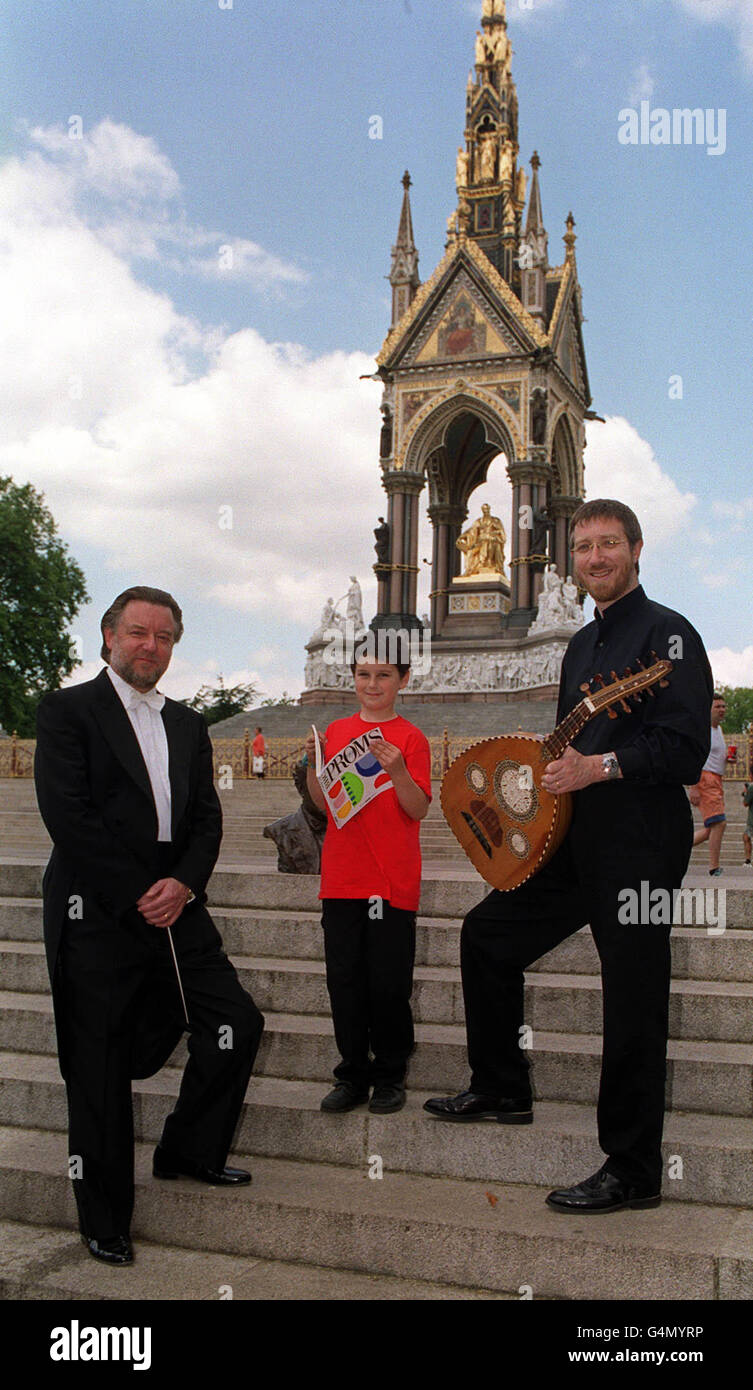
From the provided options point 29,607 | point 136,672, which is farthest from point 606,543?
point 29,607

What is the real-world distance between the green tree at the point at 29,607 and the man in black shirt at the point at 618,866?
39.0m

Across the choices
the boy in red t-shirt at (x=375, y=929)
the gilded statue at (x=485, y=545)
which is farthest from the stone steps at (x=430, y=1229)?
the gilded statue at (x=485, y=545)

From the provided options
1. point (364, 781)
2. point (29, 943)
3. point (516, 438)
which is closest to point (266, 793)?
point (29, 943)

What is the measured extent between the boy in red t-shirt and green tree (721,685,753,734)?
87808mm

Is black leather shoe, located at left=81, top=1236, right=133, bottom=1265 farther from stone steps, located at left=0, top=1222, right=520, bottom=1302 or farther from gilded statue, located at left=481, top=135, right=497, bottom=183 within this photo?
gilded statue, located at left=481, top=135, right=497, bottom=183

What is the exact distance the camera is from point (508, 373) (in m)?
34.9

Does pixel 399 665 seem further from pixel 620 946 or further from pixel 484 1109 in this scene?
pixel 484 1109

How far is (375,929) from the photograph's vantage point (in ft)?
14.6

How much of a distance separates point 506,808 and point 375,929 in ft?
2.35

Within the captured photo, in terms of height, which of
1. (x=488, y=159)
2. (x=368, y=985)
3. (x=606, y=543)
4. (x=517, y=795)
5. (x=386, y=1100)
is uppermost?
(x=488, y=159)

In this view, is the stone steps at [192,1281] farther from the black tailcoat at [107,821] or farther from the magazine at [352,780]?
the magazine at [352,780]

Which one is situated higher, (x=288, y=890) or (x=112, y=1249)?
(x=288, y=890)

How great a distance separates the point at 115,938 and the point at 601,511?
84.6 inches
